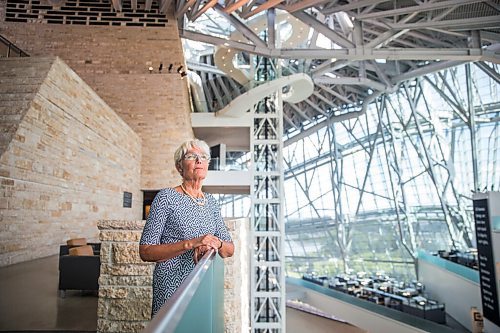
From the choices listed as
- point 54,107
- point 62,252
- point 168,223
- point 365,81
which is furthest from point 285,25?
point 168,223

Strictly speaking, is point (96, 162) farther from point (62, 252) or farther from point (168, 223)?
point (168, 223)

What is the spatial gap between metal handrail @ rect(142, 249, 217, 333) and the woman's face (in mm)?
846

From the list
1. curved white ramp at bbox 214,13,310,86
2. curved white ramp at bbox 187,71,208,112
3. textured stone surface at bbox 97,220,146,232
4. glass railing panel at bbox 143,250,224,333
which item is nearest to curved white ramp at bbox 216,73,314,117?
curved white ramp at bbox 214,13,310,86

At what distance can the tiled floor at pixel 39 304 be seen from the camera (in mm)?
4062

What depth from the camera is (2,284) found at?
5633 millimetres

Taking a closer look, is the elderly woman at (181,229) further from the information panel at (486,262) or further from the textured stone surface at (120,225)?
the information panel at (486,262)

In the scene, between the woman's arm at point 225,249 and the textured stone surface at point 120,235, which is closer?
the woman's arm at point 225,249

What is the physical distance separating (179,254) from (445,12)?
1414 centimetres

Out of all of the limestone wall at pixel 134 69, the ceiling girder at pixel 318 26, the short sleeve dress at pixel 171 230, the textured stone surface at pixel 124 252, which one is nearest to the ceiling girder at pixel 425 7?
the ceiling girder at pixel 318 26

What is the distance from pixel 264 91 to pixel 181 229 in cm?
1521

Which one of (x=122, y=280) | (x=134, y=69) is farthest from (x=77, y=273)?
(x=134, y=69)

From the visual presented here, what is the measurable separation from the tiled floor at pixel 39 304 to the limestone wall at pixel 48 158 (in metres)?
0.86

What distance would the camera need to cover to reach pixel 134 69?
51.6 ft

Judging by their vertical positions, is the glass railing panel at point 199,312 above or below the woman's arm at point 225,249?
below
